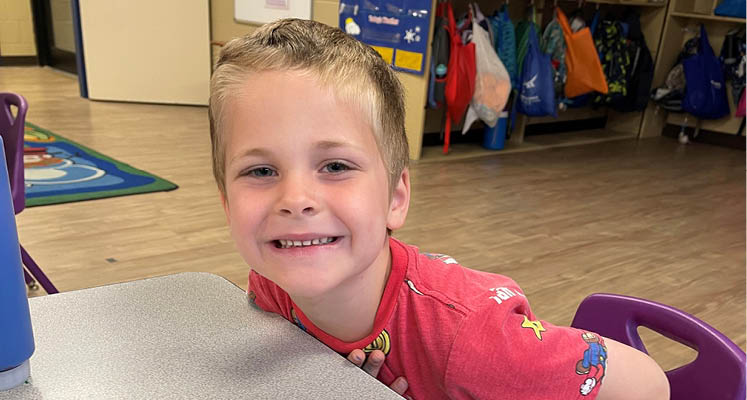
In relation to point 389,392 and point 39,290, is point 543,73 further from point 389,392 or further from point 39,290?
point 389,392

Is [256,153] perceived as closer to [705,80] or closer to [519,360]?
[519,360]

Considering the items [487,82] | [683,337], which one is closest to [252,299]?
[683,337]

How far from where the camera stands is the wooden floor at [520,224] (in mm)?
2297

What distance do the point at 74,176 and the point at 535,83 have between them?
9.19 feet

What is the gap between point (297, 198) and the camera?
620mm

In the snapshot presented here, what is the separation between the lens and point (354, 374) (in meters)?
0.60

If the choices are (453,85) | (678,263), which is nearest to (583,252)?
(678,263)

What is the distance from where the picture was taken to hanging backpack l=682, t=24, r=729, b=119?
16.6 ft

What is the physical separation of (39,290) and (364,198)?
67.9 inches

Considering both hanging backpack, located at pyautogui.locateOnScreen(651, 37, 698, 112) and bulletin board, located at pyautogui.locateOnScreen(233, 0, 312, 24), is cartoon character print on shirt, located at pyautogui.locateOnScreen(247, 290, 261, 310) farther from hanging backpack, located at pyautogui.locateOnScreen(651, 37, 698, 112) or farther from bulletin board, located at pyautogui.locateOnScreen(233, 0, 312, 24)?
hanging backpack, located at pyautogui.locateOnScreen(651, 37, 698, 112)

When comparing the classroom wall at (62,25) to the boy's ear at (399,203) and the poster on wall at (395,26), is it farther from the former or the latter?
the boy's ear at (399,203)

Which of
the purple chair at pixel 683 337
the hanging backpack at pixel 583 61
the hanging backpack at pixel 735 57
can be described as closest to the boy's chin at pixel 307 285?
the purple chair at pixel 683 337

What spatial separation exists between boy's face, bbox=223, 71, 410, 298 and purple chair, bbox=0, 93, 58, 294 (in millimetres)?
1125

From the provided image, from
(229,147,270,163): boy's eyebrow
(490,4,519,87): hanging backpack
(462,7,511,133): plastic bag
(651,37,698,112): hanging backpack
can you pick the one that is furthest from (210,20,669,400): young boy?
(651,37,698,112): hanging backpack
